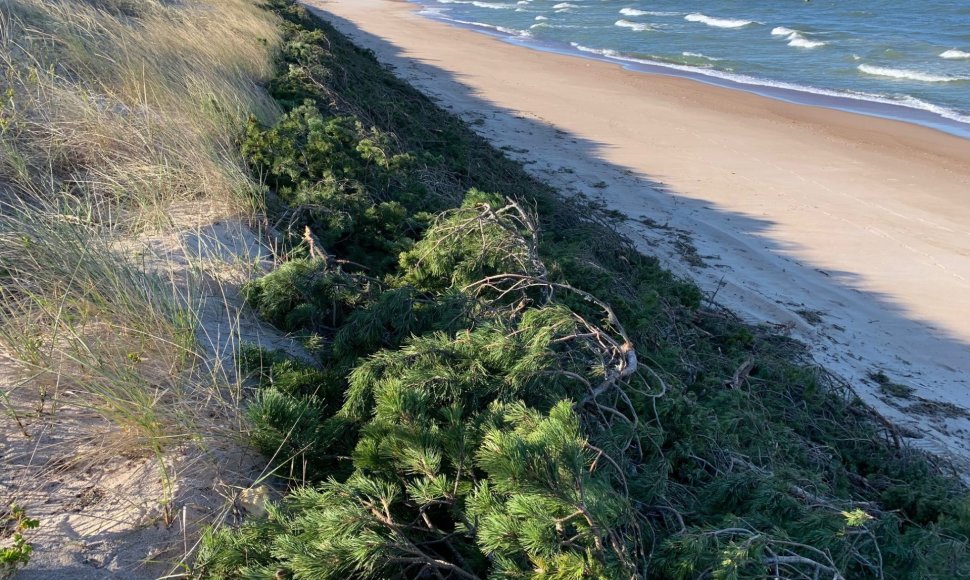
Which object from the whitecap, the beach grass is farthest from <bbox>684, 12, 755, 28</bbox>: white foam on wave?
the beach grass

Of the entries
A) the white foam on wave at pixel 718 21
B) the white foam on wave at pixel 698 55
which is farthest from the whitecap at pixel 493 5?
the white foam on wave at pixel 698 55

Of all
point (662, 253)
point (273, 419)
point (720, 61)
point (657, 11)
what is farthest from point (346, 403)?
point (657, 11)

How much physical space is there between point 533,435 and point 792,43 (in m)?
26.0

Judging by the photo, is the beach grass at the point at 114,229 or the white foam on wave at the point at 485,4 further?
the white foam on wave at the point at 485,4

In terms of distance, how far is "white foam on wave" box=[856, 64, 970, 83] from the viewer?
1873 centimetres

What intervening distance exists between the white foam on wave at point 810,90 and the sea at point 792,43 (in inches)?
1.2

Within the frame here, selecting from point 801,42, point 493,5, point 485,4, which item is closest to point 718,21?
point 801,42

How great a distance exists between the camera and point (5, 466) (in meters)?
2.36

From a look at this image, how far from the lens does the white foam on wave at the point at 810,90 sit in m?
16.4

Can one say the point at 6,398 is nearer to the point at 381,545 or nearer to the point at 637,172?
the point at 381,545

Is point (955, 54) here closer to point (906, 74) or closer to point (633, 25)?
point (906, 74)

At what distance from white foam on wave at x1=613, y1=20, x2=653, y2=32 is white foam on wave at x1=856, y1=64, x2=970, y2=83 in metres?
9.73

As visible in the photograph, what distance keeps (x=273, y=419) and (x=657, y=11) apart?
3464 centimetres

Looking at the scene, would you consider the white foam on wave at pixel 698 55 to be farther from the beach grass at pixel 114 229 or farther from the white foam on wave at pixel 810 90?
the beach grass at pixel 114 229
